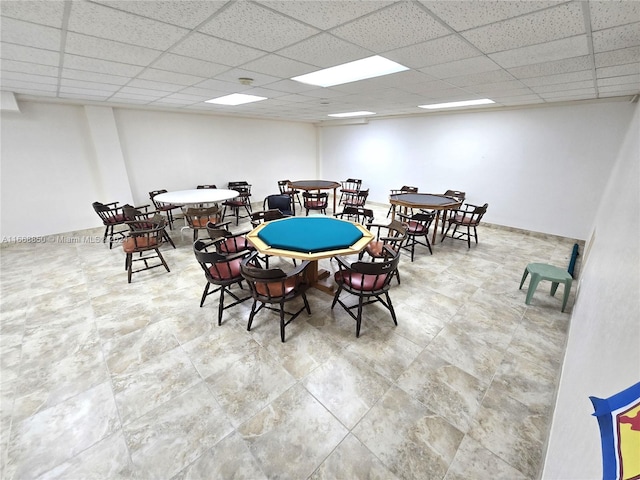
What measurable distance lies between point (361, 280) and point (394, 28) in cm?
206

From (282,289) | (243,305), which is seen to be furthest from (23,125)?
Result: (282,289)

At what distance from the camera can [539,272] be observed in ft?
10.1

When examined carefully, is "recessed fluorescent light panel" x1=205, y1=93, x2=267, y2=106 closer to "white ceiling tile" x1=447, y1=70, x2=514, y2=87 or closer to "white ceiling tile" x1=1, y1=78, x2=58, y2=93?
"white ceiling tile" x1=1, y1=78, x2=58, y2=93

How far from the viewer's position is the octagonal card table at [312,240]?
2.70m

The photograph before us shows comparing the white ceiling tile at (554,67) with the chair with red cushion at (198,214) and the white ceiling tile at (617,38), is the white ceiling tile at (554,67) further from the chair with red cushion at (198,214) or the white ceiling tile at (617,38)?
the chair with red cushion at (198,214)

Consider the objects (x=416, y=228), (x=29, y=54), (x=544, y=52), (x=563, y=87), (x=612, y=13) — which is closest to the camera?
(x=612, y=13)

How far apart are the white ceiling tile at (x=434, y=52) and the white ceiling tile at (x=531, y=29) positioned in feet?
0.33

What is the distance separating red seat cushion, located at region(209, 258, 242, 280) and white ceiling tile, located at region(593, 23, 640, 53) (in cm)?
343

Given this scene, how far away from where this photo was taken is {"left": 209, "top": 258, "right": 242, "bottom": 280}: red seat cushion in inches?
110

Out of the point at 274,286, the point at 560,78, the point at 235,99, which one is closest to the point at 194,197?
the point at 235,99

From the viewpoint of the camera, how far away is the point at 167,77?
308cm

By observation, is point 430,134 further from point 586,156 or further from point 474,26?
point 474,26

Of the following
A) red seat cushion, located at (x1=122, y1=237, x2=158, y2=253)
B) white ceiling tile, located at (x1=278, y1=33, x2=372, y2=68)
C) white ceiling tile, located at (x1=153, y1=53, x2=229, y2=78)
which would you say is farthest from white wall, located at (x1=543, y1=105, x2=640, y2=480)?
red seat cushion, located at (x1=122, y1=237, x2=158, y2=253)

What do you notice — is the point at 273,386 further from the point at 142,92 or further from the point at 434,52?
the point at 142,92
